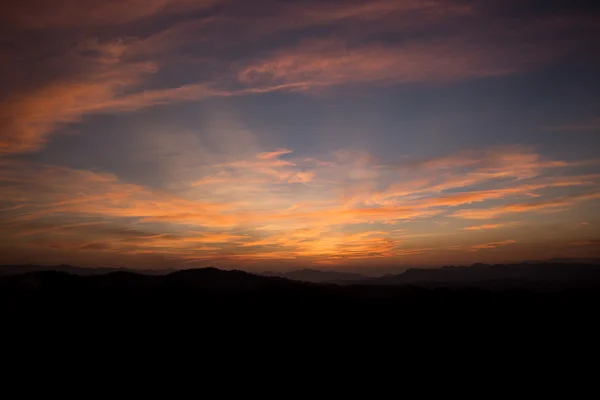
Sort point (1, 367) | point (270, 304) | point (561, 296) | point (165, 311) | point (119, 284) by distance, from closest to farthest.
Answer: point (1, 367), point (165, 311), point (270, 304), point (119, 284), point (561, 296)

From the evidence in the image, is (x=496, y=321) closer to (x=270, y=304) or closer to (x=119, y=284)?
(x=270, y=304)

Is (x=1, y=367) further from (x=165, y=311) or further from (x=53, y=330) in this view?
(x=165, y=311)

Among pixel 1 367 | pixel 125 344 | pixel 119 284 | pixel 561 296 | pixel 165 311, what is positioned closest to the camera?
pixel 1 367

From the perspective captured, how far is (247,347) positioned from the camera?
122 feet

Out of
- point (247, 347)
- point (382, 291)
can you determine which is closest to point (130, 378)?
point (247, 347)

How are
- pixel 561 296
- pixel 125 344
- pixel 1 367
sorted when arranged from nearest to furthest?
pixel 1 367
pixel 125 344
pixel 561 296

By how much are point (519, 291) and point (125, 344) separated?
187ft

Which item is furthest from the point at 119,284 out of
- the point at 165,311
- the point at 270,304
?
the point at 270,304

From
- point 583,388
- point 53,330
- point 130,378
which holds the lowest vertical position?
point 583,388

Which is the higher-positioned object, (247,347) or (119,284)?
(119,284)

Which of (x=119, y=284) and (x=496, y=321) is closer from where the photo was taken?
(x=496, y=321)

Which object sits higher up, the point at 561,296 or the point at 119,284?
the point at 119,284

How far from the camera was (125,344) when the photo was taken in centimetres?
3644

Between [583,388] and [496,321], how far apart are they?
45.5 feet
